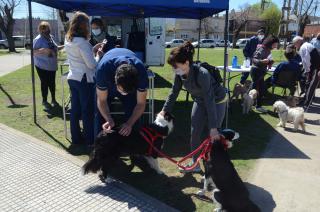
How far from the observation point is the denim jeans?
4.96 meters

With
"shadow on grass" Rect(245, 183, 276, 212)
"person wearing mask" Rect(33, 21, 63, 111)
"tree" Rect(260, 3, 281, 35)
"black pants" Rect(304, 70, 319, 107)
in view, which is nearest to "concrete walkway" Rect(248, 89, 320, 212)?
"shadow on grass" Rect(245, 183, 276, 212)

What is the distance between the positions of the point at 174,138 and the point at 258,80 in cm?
327

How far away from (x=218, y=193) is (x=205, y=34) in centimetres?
6902

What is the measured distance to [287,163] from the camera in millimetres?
4801

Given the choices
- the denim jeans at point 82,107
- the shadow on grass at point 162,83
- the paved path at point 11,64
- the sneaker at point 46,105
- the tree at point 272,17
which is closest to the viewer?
the denim jeans at point 82,107

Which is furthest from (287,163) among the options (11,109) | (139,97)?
(11,109)

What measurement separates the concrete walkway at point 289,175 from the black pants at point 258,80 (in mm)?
1851

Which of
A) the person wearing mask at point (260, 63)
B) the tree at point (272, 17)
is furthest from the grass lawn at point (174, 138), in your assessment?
the tree at point (272, 17)

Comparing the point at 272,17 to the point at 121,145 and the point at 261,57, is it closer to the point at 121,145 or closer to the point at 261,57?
the point at 261,57

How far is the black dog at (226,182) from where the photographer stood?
307 centimetres

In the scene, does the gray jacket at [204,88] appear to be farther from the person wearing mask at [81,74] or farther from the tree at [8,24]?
the tree at [8,24]

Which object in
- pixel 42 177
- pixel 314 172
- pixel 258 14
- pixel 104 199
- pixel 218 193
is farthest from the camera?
pixel 258 14

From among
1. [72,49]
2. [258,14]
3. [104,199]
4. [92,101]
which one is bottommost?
[104,199]

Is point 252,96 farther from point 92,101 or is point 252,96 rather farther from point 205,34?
point 205,34
